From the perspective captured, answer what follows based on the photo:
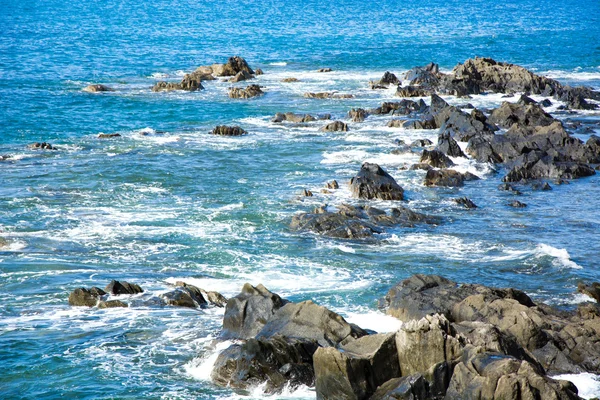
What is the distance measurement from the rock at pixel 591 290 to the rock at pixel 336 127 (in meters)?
24.6

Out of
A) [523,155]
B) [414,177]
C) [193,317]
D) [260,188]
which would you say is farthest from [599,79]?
[193,317]

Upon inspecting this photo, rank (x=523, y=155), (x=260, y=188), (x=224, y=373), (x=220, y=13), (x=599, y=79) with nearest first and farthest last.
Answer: (x=224, y=373) < (x=260, y=188) < (x=523, y=155) < (x=599, y=79) < (x=220, y=13)

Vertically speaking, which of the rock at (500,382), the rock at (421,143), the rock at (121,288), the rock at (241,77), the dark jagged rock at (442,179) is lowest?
the rock at (121,288)

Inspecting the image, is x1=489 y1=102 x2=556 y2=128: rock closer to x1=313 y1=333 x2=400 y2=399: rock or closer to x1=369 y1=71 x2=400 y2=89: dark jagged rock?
x1=369 y1=71 x2=400 y2=89: dark jagged rock

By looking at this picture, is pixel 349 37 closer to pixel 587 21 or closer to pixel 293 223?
pixel 587 21

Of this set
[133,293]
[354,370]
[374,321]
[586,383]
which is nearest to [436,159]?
[374,321]

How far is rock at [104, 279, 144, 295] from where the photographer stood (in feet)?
71.0

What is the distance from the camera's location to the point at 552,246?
87.3 ft

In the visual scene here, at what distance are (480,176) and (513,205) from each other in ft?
15.9

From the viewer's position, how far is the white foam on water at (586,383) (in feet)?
51.4

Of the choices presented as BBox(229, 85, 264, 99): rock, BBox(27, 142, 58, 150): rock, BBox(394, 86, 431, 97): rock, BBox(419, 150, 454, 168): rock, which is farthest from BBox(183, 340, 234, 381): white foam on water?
BBox(394, 86, 431, 97): rock

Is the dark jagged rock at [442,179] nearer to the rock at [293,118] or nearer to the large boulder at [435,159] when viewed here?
the large boulder at [435,159]

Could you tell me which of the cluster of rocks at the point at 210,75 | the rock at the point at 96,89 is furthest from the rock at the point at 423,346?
the rock at the point at 96,89

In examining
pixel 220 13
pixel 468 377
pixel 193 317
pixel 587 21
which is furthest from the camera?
pixel 220 13
